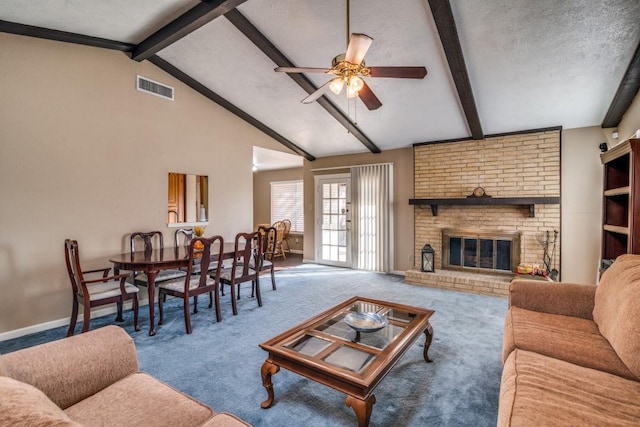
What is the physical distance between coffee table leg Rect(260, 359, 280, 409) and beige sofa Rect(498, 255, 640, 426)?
118cm

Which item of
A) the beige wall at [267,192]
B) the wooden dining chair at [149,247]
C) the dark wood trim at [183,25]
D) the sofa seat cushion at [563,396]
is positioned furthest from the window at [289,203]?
the sofa seat cushion at [563,396]

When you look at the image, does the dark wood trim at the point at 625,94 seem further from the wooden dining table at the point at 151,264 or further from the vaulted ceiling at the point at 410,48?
the wooden dining table at the point at 151,264

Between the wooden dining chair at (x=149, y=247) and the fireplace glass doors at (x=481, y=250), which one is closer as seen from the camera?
the wooden dining chair at (x=149, y=247)

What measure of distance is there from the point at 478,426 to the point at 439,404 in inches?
9.7

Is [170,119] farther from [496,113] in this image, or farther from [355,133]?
[496,113]

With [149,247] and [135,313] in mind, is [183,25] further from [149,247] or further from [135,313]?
[135,313]

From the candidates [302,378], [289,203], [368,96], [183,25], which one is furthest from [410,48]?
[289,203]

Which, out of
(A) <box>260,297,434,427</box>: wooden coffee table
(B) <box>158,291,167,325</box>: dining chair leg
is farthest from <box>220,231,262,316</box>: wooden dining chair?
(A) <box>260,297,434,427</box>: wooden coffee table

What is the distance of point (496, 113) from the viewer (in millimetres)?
4137

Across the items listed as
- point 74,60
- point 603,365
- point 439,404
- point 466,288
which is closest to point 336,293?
point 466,288

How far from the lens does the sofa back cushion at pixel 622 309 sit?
152 centimetres

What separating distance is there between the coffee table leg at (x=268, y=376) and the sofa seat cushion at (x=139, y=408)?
25.6 inches

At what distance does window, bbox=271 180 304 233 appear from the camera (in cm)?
815

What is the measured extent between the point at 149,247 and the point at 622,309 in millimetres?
4343
